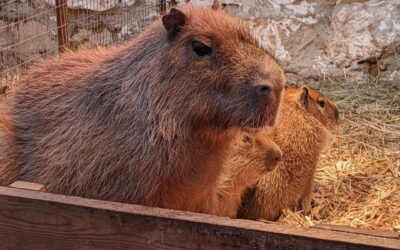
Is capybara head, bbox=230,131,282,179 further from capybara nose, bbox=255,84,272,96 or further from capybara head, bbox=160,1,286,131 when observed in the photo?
capybara nose, bbox=255,84,272,96

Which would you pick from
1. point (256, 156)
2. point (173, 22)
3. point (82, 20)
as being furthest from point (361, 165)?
point (82, 20)

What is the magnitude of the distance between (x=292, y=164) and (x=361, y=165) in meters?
0.69

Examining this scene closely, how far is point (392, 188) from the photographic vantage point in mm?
4105

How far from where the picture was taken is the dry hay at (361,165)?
3.87m

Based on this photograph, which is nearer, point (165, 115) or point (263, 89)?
point (263, 89)

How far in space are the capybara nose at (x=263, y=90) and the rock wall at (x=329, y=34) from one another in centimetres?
347

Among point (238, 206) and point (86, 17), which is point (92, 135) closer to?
point (238, 206)

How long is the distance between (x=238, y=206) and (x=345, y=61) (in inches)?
106

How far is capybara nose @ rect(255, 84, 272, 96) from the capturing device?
8.25 feet

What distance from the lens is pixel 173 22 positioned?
2.68 m

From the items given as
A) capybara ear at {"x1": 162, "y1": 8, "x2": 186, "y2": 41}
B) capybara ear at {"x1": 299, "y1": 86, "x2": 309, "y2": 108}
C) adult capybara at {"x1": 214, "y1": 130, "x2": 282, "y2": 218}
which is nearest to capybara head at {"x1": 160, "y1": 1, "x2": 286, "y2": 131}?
capybara ear at {"x1": 162, "y1": 8, "x2": 186, "y2": 41}

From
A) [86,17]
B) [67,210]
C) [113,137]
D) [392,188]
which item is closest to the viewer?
[67,210]

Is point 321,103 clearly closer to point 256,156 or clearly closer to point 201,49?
point 256,156

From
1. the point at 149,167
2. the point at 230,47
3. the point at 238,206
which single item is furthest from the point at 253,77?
the point at 238,206
